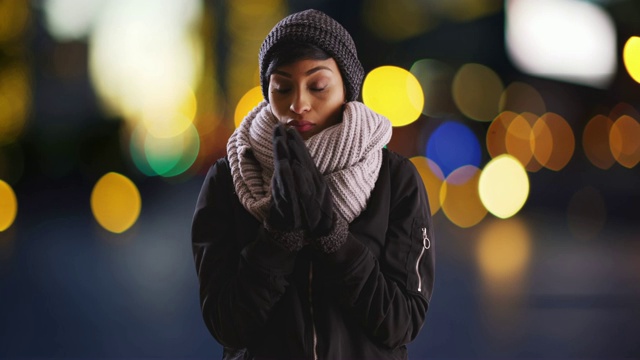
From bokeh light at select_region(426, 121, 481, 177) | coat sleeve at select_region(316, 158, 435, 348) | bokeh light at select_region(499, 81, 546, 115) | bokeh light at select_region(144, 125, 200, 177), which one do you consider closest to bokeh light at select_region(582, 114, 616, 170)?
bokeh light at select_region(499, 81, 546, 115)

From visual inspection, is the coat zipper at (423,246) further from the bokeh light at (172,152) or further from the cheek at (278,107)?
the bokeh light at (172,152)

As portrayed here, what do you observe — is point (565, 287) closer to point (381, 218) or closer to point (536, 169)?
point (381, 218)

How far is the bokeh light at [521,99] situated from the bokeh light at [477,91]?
1.20 ft

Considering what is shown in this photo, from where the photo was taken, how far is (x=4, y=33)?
1503cm

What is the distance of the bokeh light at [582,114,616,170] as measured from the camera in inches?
765

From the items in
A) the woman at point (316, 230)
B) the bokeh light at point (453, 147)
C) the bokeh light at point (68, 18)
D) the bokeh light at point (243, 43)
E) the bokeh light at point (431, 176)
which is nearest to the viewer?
the woman at point (316, 230)

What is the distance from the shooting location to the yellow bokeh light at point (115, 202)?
31.4ft

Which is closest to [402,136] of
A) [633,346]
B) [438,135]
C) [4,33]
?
[438,135]

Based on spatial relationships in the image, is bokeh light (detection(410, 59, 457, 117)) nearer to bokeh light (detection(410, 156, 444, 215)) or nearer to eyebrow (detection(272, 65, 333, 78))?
bokeh light (detection(410, 156, 444, 215))

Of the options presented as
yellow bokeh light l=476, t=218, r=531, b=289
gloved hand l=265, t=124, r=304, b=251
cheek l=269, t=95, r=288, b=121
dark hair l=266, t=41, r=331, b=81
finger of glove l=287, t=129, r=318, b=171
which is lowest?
yellow bokeh light l=476, t=218, r=531, b=289

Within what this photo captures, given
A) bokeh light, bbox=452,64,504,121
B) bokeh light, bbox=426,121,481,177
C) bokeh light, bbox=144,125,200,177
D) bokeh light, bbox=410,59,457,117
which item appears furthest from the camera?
bokeh light, bbox=410,59,457,117

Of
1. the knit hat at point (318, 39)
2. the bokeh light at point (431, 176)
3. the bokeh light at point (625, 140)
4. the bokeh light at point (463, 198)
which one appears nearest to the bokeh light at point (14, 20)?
the bokeh light at point (431, 176)

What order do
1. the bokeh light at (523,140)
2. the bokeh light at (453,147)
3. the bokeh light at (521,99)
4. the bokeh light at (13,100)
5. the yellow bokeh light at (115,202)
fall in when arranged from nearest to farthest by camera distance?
1. the yellow bokeh light at (115,202)
2. the bokeh light at (13,100)
3. the bokeh light at (453,147)
4. the bokeh light at (523,140)
5. the bokeh light at (521,99)

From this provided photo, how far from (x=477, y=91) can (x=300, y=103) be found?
21255 mm
